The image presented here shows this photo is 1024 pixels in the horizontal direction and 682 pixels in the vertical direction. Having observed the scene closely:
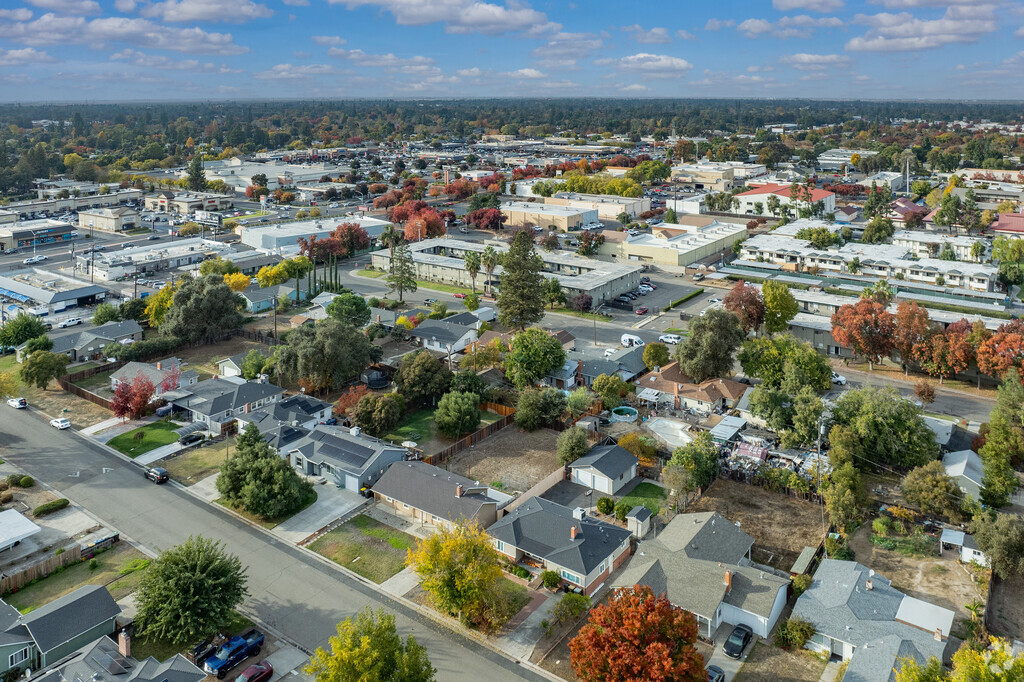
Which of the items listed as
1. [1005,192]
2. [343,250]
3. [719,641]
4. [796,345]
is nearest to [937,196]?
[1005,192]

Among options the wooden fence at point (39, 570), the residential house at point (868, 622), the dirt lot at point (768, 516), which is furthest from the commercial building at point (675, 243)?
the wooden fence at point (39, 570)

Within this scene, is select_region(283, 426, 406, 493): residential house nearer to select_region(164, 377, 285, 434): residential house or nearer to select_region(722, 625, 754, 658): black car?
select_region(164, 377, 285, 434): residential house

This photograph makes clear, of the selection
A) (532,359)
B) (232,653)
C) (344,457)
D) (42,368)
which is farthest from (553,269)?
(232,653)

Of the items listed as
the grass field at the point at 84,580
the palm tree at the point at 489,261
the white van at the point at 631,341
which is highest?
the palm tree at the point at 489,261

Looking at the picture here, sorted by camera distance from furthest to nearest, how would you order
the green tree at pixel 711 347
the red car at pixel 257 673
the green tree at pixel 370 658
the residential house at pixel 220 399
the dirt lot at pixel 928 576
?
the green tree at pixel 711 347 → the residential house at pixel 220 399 → the dirt lot at pixel 928 576 → the red car at pixel 257 673 → the green tree at pixel 370 658

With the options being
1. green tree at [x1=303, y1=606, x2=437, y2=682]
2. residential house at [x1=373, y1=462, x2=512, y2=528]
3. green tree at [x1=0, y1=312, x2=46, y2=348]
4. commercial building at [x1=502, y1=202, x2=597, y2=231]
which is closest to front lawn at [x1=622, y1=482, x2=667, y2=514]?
residential house at [x1=373, y1=462, x2=512, y2=528]

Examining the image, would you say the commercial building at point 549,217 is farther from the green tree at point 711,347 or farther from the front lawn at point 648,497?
the front lawn at point 648,497
